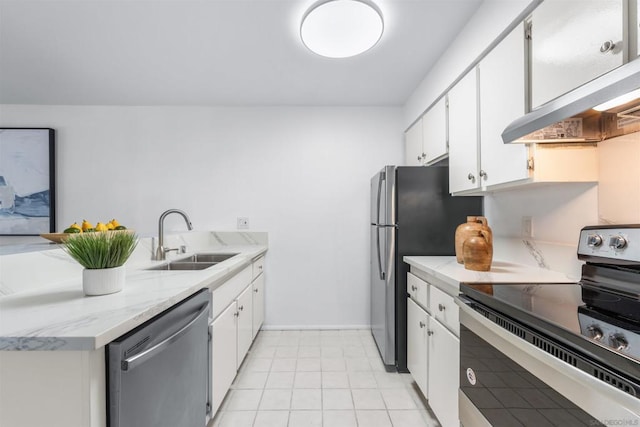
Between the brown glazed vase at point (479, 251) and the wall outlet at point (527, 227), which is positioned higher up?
the wall outlet at point (527, 227)

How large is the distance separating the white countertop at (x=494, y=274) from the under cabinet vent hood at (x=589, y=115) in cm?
62

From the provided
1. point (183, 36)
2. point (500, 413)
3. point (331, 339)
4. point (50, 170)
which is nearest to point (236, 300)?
point (331, 339)

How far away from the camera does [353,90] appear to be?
277 centimetres

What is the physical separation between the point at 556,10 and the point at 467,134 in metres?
0.73

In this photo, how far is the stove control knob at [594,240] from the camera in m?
1.16

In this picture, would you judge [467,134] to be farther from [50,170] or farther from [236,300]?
[50,170]

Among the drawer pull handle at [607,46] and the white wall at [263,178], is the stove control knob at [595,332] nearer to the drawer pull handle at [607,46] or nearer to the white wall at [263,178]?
the drawer pull handle at [607,46]

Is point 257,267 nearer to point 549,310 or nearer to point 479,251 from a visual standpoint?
point 479,251

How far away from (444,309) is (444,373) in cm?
31

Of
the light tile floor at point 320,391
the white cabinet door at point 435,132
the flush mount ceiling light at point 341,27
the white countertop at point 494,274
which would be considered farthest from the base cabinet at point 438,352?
the flush mount ceiling light at point 341,27

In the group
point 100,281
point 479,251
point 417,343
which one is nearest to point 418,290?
point 417,343

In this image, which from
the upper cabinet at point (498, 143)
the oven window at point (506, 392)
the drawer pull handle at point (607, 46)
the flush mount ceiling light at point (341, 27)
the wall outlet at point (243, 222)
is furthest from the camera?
the wall outlet at point (243, 222)

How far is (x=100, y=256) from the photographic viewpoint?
1.05m

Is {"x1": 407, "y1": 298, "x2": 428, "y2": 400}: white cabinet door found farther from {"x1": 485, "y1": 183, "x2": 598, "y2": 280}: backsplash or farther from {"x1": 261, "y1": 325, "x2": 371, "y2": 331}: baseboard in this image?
{"x1": 261, "y1": 325, "x2": 371, "y2": 331}: baseboard
